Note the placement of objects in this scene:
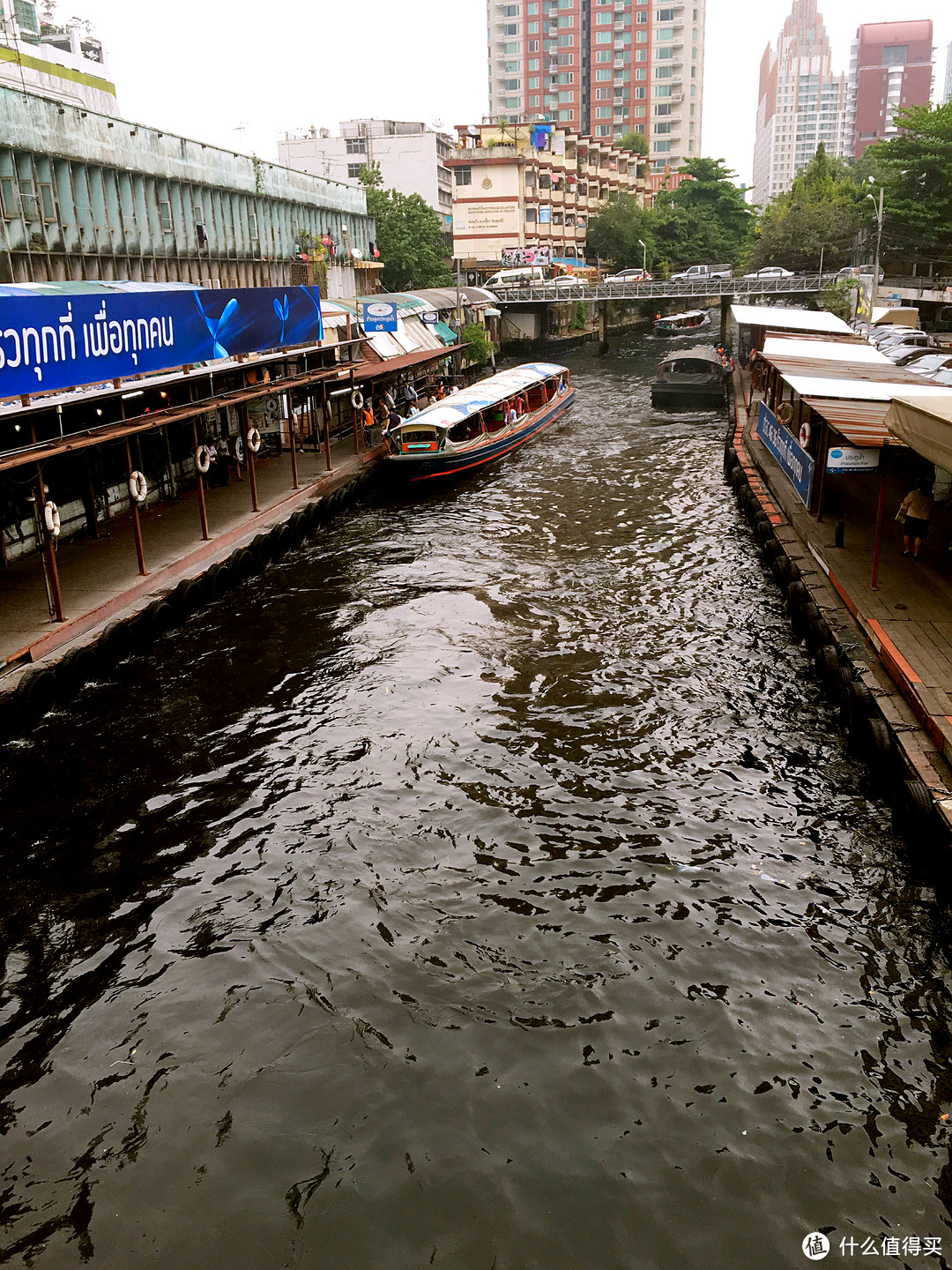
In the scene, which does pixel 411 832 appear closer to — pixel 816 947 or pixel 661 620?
pixel 816 947

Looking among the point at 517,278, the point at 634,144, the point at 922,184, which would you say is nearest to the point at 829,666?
the point at 922,184

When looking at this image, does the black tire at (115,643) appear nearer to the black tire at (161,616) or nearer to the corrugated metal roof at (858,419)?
the black tire at (161,616)

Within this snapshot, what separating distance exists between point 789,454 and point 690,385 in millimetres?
21508

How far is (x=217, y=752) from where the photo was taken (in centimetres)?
1314

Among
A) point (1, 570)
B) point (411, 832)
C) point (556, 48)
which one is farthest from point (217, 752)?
point (556, 48)

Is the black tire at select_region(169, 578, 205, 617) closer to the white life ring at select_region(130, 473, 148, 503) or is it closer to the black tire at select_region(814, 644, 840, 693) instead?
the white life ring at select_region(130, 473, 148, 503)

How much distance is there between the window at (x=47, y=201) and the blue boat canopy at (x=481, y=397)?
1076 cm

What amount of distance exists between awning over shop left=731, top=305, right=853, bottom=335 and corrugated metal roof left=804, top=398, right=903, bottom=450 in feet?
55.9

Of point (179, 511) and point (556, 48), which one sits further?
point (556, 48)

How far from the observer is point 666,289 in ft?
213

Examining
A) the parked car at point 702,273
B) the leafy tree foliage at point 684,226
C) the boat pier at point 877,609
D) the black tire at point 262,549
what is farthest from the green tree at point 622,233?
the black tire at point 262,549

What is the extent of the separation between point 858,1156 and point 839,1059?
92cm

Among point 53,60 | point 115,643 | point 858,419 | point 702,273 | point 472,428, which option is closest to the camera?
point 115,643

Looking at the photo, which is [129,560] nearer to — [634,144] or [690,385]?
[690,385]
